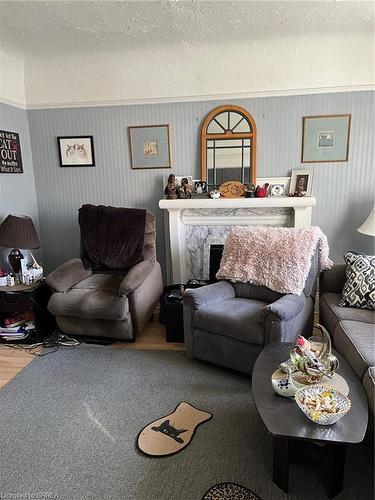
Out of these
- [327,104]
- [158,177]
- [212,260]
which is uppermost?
[327,104]

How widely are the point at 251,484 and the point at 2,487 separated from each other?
113cm

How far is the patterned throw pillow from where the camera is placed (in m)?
2.37

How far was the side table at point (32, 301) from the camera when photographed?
285cm

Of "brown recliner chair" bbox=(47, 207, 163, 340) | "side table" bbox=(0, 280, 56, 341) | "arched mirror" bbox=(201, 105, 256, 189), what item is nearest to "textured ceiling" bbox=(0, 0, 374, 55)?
"arched mirror" bbox=(201, 105, 256, 189)

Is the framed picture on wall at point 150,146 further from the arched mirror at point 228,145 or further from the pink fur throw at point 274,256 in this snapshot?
the pink fur throw at point 274,256

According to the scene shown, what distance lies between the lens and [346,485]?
155cm

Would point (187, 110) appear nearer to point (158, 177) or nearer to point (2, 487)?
point (158, 177)

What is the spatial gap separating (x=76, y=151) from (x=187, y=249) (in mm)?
1518

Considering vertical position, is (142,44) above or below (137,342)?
above

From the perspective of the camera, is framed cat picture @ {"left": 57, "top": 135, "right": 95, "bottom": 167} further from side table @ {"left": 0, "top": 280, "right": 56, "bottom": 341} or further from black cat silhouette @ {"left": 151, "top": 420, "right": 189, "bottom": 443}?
black cat silhouette @ {"left": 151, "top": 420, "right": 189, "bottom": 443}

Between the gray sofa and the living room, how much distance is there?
2 cm

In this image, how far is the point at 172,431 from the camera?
1893 mm

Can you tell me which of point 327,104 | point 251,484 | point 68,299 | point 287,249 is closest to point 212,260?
point 287,249

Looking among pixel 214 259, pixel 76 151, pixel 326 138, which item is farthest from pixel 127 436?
pixel 326 138
